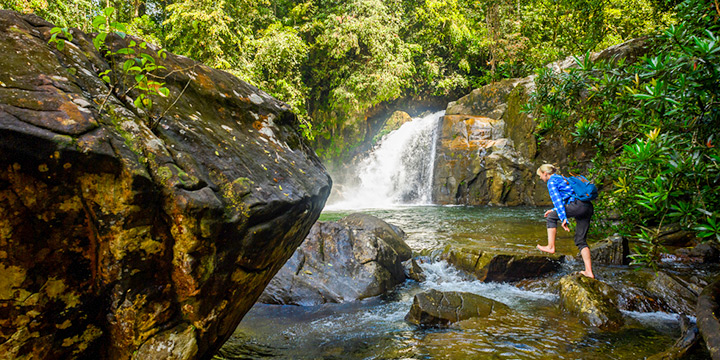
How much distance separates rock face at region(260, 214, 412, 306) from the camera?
5504 millimetres

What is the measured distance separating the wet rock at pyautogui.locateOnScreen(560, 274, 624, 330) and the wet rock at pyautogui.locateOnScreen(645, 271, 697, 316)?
604mm

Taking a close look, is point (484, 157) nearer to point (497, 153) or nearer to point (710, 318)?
point (497, 153)

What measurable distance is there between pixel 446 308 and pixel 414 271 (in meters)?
1.99

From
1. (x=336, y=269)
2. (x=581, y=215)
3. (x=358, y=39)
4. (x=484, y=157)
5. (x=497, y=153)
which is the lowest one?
(x=336, y=269)

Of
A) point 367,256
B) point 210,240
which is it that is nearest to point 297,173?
point 210,240

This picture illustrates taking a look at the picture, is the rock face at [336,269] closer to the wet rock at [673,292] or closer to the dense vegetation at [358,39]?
the wet rock at [673,292]

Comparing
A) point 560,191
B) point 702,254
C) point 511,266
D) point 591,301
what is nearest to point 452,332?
point 591,301

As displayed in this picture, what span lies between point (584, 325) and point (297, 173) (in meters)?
3.85

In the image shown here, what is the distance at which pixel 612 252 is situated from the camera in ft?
21.7

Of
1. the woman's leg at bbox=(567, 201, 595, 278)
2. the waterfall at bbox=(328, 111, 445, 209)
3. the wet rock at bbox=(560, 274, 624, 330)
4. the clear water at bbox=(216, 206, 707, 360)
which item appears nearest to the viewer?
the clear water at bbox=(216, 206, 707, 360)

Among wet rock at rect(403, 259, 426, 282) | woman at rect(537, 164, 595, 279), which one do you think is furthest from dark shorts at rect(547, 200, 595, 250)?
wet rock at rect(403, 259, 426, 282)

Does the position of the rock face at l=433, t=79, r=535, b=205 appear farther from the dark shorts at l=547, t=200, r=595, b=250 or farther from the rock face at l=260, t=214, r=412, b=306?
the dark shorts at l=547, t=200, r=595, b=250

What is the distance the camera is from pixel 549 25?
20500 millimetres

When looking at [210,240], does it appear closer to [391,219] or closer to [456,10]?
[391,219]
